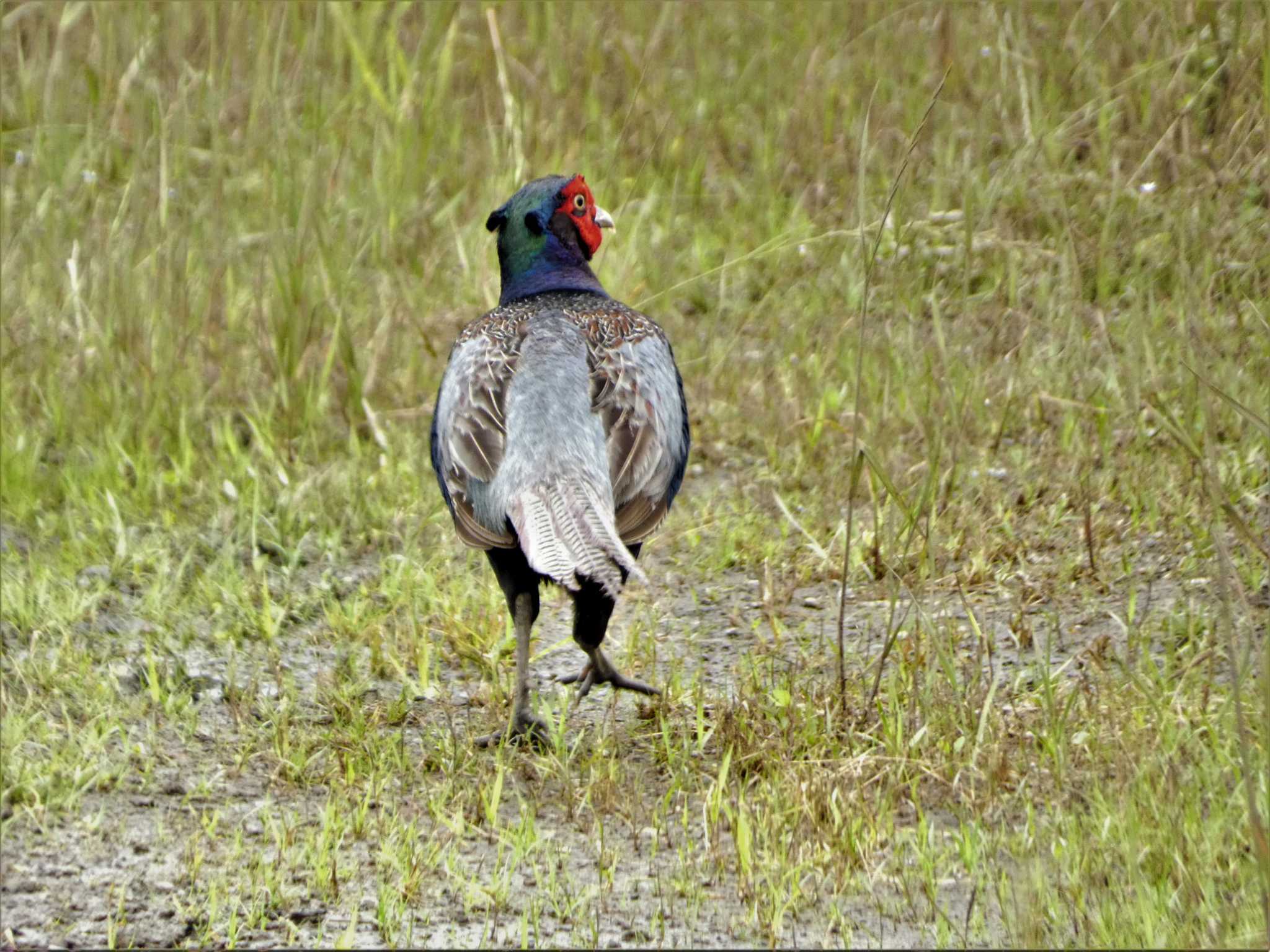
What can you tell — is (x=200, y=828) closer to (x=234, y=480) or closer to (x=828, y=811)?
(x=828, y=811)

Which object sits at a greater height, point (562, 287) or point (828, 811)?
point (562, 287)

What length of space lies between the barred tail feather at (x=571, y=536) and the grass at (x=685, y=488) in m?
0.49

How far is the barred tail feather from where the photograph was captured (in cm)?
419

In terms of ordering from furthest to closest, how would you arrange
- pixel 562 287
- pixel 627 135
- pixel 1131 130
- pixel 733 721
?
pixel 627 135
pixel 1131 130
pixel 562 287
pixel 733 721

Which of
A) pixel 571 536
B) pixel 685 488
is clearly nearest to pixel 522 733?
pixel 571 536

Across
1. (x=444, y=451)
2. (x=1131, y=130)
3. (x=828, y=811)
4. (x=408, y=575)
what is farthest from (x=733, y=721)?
(x=1131, y=130)

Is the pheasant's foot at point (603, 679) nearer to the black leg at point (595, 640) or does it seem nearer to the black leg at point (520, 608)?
the black leg at point (595, 640)

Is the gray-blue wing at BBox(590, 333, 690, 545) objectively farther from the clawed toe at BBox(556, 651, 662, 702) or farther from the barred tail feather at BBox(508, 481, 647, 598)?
the clawed toe at BBox(556, 651, 662, 702)

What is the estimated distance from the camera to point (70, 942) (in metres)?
3.47

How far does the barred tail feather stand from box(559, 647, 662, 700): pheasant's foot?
0.55 meters

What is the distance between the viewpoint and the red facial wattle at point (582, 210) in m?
5.40

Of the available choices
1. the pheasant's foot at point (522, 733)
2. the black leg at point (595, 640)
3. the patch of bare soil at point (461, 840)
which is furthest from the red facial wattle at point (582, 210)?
the pheasant's foot at point (522, 733)

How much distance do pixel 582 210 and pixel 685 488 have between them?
56.1 inches

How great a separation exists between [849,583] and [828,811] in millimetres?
1796
